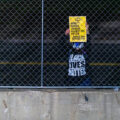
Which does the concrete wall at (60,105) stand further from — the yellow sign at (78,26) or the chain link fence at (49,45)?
the chain link fence at (49,45)

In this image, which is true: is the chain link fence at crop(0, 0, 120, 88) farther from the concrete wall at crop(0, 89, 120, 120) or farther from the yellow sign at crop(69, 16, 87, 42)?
the yellow sign at crop(69, 16, 87, 42)

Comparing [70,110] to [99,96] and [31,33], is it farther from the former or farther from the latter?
[31,33]

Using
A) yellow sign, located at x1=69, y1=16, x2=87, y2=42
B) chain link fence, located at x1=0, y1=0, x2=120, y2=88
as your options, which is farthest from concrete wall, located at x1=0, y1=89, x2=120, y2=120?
chain link fence, located at x1=0, y1=0, x2=120, y2=88

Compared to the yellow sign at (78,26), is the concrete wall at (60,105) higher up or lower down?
lower down

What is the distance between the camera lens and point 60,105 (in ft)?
15.3

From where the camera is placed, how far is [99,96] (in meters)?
4.68

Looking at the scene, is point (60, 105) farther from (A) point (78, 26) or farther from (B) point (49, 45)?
(B) point (49, 45)

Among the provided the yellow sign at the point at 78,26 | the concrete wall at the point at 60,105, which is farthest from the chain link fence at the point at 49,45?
the yellow sign at the point at 78,26

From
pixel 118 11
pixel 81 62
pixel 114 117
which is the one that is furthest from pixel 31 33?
pixel 114 117

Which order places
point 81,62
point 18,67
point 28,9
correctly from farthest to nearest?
point 18,67
point 28,9
point 81,62

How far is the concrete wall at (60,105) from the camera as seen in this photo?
4.66m

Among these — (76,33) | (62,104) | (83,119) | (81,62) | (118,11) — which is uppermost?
(118,11)

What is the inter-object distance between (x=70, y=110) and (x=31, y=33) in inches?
257

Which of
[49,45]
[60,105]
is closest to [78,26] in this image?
[60,105]
